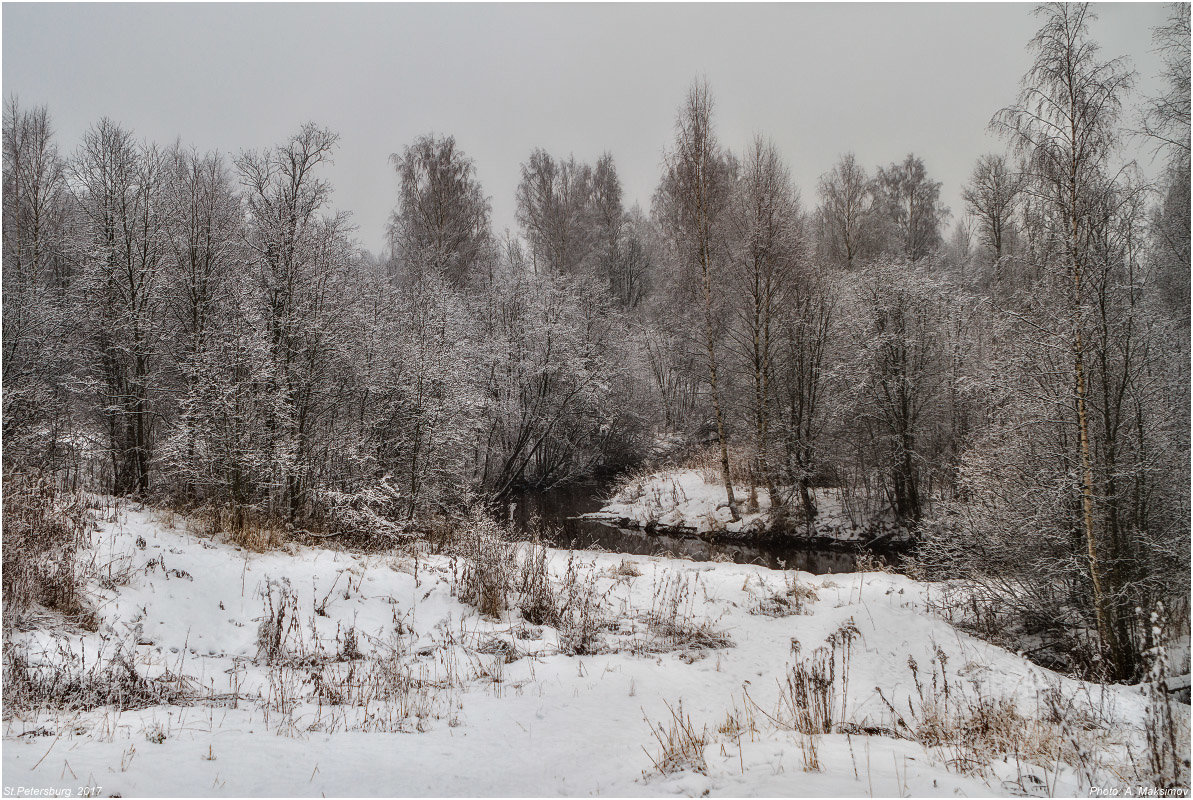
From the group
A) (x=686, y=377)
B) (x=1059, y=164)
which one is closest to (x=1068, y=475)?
(x=1059, y=164)

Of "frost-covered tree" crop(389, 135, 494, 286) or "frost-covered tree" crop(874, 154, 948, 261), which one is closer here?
"frost-covered tree" crop(389, 135, 494, 286)

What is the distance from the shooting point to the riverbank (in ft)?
47.4

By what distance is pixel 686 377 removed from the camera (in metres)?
26.4

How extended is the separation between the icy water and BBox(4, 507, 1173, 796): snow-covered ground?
4651 mm

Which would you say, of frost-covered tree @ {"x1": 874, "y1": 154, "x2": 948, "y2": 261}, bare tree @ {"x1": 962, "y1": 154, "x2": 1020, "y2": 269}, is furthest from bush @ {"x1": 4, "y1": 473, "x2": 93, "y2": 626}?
frost-covered tree @ {"x1": 874, "y1": 154, "x2": 948, "y2": 261}

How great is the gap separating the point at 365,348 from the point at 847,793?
1235 centimetres

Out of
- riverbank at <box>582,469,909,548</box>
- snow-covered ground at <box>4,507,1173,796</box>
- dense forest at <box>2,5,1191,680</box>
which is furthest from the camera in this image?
riverbank at <box>582,469,909,548</box>

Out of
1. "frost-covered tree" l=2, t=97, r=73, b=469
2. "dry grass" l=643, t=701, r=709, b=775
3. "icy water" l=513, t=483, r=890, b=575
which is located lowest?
"icy water" l=513, t=483, r=890, b=575

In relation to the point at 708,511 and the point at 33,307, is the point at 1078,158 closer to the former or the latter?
the point at 708,511

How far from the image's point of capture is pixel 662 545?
14883mm

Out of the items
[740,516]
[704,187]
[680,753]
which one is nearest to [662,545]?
[740,516]

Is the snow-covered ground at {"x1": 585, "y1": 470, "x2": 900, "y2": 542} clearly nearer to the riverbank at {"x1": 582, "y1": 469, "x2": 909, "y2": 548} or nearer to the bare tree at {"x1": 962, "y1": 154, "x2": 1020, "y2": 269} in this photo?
the riverbank at {"x1": 582, "y1": 469, "x2": 909, "y2": 548}

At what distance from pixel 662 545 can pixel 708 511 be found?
2166 mm

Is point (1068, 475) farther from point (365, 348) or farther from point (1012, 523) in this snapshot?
point (365, 348)
